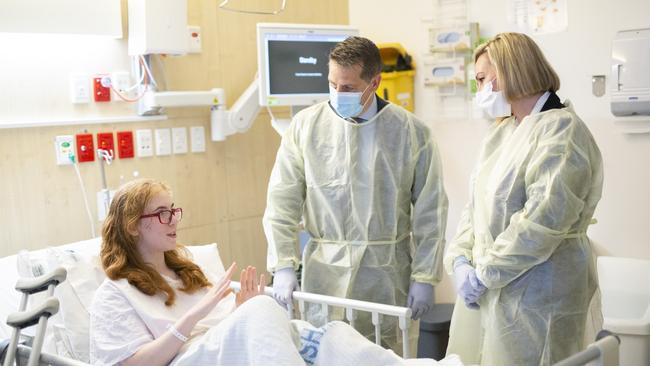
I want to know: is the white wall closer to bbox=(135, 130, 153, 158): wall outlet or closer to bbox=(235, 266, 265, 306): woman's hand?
bbox=(135, 130, 153, 158): wall outlet

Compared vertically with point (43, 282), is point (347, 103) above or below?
above

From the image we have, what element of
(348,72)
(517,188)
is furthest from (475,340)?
(348,72)

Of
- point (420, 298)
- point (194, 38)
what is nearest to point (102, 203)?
point (194, 38)

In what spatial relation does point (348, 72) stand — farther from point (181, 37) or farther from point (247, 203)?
point (247, 203)

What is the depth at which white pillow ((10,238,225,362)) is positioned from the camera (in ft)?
8.13

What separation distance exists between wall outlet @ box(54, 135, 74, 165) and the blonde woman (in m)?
1.88

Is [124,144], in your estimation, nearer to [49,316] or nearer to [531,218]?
[49,316]

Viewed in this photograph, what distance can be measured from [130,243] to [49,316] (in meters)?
0.34

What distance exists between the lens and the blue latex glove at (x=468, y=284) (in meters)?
2.13

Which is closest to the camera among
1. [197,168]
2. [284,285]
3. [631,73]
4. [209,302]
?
[209,302]

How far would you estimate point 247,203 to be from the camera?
397cm

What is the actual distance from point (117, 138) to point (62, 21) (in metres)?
0.58

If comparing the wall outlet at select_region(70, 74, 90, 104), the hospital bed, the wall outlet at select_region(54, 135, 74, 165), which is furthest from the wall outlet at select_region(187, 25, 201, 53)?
the hospital bed

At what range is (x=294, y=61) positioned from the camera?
363 cm
